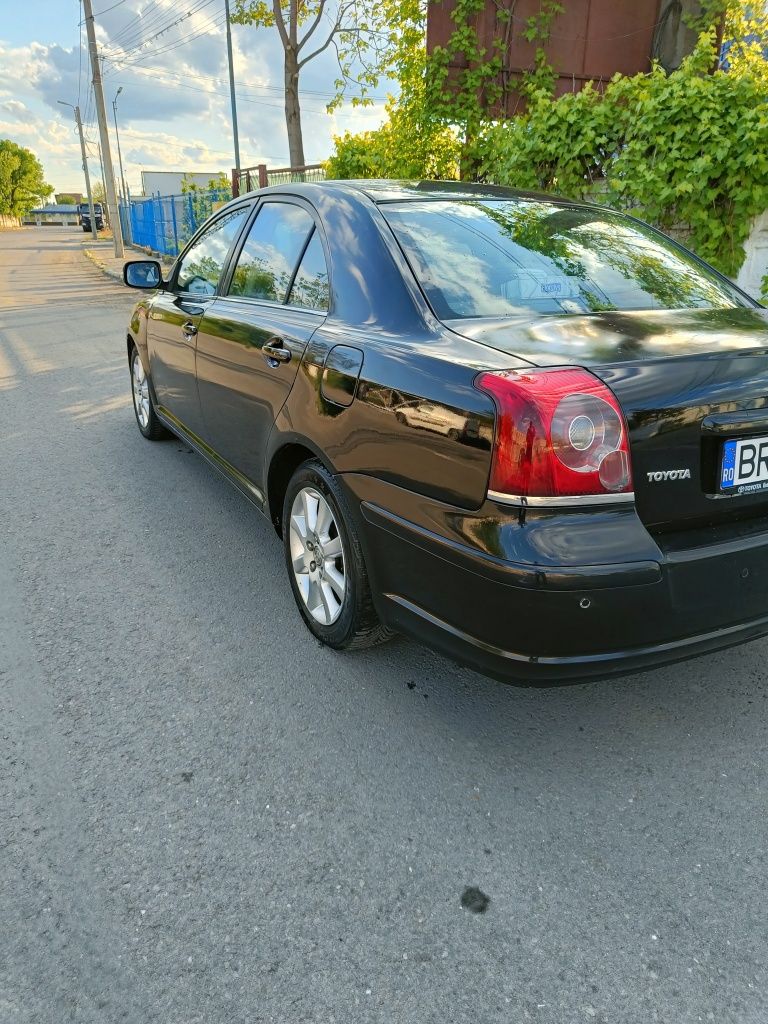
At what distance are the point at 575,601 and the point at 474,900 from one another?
0.76 m

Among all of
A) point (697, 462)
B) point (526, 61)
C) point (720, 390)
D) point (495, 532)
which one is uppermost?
point (526, 61)

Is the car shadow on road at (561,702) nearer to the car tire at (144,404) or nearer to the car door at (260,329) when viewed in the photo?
the car door at (260,329)

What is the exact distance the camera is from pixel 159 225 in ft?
87.2

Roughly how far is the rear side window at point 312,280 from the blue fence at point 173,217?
13.4 meters

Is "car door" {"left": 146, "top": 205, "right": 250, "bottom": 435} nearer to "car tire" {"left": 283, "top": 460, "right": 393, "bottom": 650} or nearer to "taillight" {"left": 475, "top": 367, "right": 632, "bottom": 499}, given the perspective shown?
"car tire" {"left": 283, "top": 460, "right": 393, "bottom": 650}

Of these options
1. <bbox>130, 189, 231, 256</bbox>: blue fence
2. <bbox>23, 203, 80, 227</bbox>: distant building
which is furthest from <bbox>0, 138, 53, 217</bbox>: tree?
<bbox>130, 189, 231, 256</bbox>: blue fence

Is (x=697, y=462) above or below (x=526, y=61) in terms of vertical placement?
below

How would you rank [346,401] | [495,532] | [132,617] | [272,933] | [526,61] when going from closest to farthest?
[272,933], [495,532], [346,401], [132,617], [526,61]

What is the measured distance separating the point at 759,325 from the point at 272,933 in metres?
2.28

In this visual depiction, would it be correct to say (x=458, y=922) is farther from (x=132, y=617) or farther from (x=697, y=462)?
(x=132, y=617)

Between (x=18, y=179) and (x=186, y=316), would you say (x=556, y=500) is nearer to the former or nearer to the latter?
(x=186, y=316)

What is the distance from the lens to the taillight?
186cm

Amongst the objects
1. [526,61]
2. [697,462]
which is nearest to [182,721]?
[697,462]

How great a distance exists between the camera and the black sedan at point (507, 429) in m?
1.89
